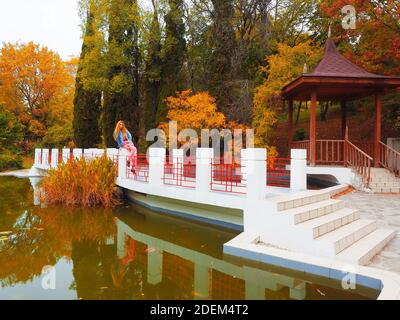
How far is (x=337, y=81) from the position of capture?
33.9ft

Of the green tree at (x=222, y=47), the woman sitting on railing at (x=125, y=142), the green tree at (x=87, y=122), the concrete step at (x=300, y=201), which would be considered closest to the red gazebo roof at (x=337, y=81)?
the green tree at (x=222, y=47)

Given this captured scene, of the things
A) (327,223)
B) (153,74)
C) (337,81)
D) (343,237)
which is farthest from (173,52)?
(343,237)

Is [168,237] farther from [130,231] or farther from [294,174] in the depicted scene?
[294,174]

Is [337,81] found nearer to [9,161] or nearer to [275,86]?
[275,86]

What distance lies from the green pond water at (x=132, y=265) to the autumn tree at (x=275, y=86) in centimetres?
654

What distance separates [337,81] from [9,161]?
2108cm

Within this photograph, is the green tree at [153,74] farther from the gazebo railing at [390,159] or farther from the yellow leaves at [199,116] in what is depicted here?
the gazebo railing at [390,159]

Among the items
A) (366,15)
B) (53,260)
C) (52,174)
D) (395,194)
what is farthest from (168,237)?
(366,15)

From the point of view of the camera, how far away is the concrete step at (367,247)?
4.55 m

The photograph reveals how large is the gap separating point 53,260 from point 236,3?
1543 cm

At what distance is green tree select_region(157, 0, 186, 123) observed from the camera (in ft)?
57.9

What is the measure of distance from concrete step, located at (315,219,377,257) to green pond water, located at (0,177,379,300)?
1.72 feet

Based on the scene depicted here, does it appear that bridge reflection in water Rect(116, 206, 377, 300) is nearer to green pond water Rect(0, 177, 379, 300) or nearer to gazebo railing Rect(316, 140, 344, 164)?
green pond water Rect(0, 177, 379, 300)
